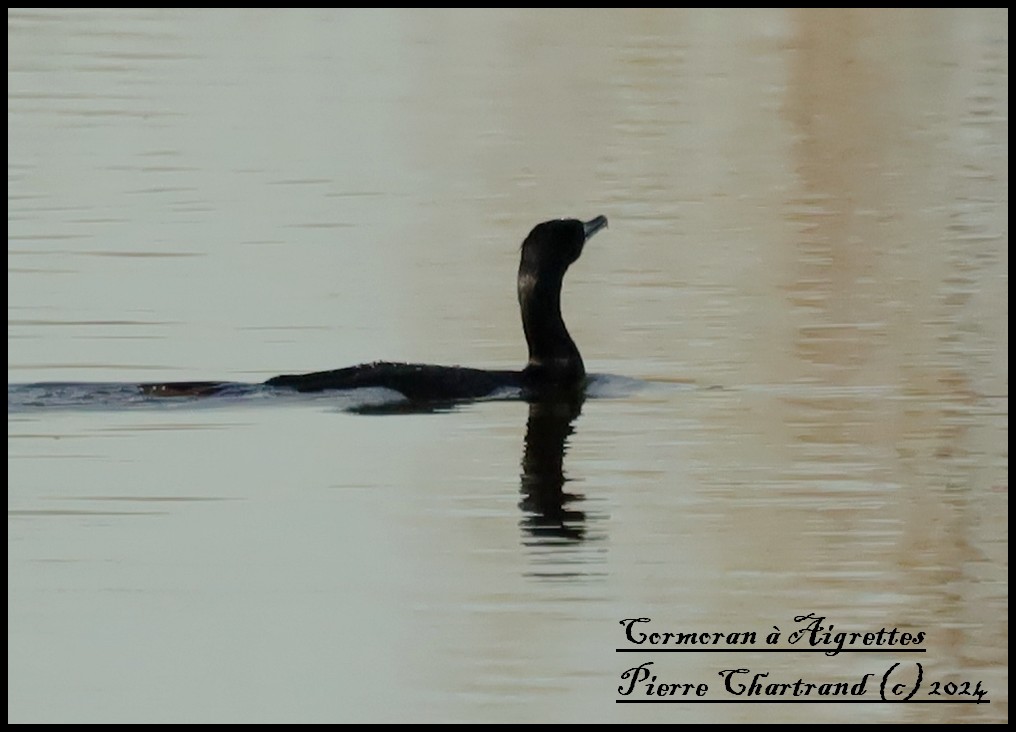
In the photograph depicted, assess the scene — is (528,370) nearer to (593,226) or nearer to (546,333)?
(546,333)

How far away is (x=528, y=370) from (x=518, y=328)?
110 centimetres

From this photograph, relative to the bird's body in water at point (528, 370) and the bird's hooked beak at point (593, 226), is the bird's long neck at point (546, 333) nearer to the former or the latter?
the bird's body in water at point (528, 370)

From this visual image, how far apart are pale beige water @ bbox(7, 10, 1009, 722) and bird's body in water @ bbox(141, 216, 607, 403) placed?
26 cm

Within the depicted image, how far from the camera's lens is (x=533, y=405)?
10.1m

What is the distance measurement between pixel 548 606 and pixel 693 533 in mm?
1046

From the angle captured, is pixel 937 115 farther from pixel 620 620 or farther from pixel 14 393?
pixel 620 620

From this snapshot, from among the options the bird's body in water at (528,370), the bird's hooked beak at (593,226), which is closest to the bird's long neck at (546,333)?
the bird's body in water at (528,370)

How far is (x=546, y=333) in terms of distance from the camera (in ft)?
34.8

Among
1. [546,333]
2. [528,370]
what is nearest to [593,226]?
[546,333]

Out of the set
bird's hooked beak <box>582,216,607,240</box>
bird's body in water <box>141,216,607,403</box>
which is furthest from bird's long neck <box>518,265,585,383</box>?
bird's hooked beak <box>582,216,607,240</box>

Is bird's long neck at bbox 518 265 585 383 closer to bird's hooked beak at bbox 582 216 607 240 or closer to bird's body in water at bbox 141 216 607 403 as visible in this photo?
bird's body in water at bbox 141 216 607 403

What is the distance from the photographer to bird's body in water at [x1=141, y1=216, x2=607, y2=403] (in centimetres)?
995

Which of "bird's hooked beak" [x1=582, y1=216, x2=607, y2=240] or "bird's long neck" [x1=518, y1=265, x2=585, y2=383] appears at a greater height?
"bird's hooked beak" [x1=582, y1=216, x2=607, y2=240]

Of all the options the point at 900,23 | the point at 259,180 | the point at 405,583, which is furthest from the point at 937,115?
the point at 405,583
